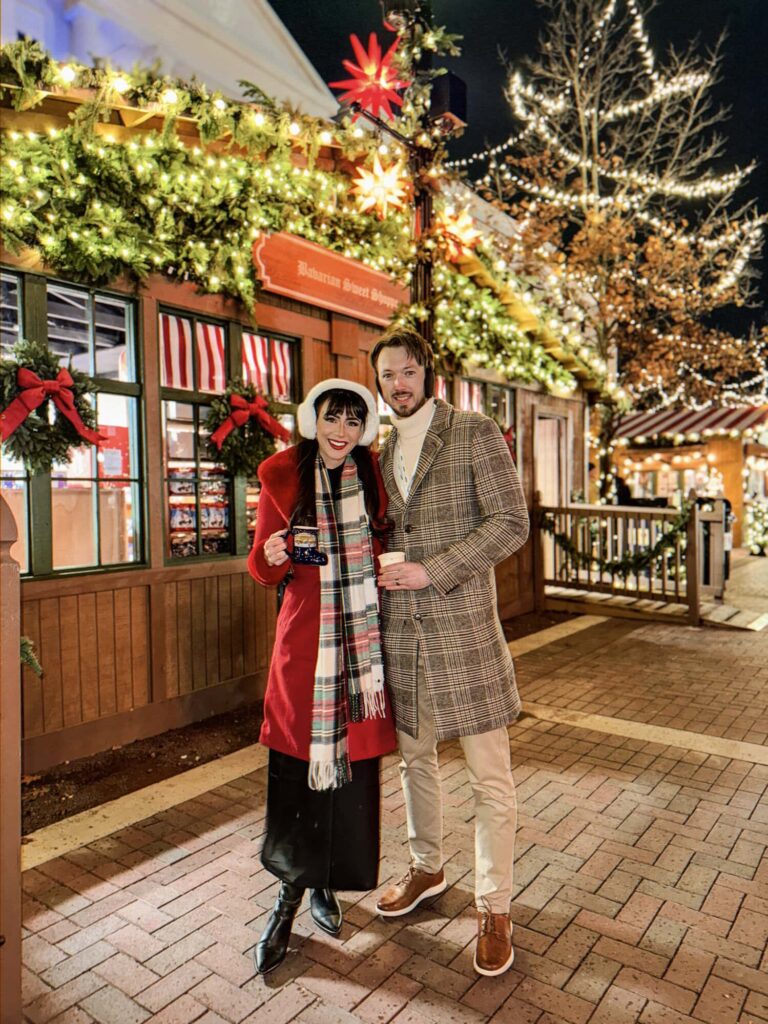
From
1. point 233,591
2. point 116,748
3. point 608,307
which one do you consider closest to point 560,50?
point 608,307

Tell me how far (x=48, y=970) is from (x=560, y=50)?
59.0 feet

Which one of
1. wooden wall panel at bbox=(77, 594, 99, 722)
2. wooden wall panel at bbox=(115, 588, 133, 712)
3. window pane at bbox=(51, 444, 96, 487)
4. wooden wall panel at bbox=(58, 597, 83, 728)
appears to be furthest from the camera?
window pane at bbox=(51, 444, 96, 487)

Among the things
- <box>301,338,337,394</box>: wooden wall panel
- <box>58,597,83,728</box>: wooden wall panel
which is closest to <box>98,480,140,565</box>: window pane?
<box>58,597,83,728</box>: wooden wall panel

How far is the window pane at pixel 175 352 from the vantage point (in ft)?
16.9

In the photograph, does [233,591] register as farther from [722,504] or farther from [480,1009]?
[722,504]

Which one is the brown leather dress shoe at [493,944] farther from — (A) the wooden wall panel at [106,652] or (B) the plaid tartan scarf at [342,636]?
(A) the wooden wall panel at [106,652]

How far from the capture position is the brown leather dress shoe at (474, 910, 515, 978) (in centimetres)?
247

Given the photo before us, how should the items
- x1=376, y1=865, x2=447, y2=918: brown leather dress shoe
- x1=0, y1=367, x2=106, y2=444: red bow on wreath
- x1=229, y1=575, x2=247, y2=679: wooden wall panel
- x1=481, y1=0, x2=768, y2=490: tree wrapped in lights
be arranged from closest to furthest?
x1=376, y1=865, x2=447, y2=918: brown leather dress shoe < x1=0, y1=367, x2=106, y2=444: red bow on wreath < x1=229, y1=575, x2=247, y2=679: wooden wall panel < x1=481, y1=0, x2=768, y2=490: tree wrapped in lights

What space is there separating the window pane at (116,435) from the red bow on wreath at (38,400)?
74cm

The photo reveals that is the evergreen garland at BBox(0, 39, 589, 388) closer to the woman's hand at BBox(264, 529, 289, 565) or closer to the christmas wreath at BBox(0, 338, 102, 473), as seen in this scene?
the christmas wreath at BBox(0, 338, 102, 473)

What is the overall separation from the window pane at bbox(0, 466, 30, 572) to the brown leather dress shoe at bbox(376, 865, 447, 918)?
2.51m

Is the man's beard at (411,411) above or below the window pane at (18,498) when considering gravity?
above

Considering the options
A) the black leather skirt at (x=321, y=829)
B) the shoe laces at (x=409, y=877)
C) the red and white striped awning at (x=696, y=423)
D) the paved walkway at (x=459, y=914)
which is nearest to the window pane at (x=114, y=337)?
the paved walkway at (x=459, y=914)

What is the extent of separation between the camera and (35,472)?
4.13 metres
